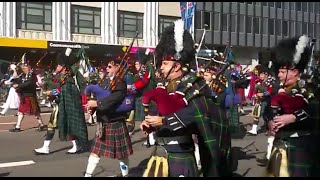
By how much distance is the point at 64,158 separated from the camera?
7367mm

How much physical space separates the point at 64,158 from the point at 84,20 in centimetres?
2335

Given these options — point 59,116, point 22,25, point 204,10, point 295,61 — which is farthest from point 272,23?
point 295,61

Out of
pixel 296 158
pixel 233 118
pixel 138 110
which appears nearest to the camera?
pixel 296 158

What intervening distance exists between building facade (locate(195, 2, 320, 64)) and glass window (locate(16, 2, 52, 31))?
1420cm

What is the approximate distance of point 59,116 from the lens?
302 inches

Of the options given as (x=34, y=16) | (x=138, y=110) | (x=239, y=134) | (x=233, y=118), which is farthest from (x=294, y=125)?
(x=34, y=16)

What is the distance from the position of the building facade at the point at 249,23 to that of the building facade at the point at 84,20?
5.93 m

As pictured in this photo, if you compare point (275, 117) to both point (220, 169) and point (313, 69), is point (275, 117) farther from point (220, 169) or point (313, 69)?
point (313, 69)

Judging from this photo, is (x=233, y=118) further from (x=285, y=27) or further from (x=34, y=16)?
(x=285, y=27)

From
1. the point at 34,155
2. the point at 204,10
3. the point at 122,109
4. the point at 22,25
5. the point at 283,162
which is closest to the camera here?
the point at 283,162

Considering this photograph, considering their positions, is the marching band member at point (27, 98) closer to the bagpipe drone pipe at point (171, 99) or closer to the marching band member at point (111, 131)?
the marching band member at point (111, 131)

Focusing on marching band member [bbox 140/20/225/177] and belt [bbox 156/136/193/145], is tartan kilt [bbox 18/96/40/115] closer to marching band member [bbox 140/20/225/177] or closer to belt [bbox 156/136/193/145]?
marching band member [bbox 140/20/225/177]

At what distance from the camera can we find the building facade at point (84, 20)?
26.6 metres

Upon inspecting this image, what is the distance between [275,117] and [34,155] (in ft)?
16.9
